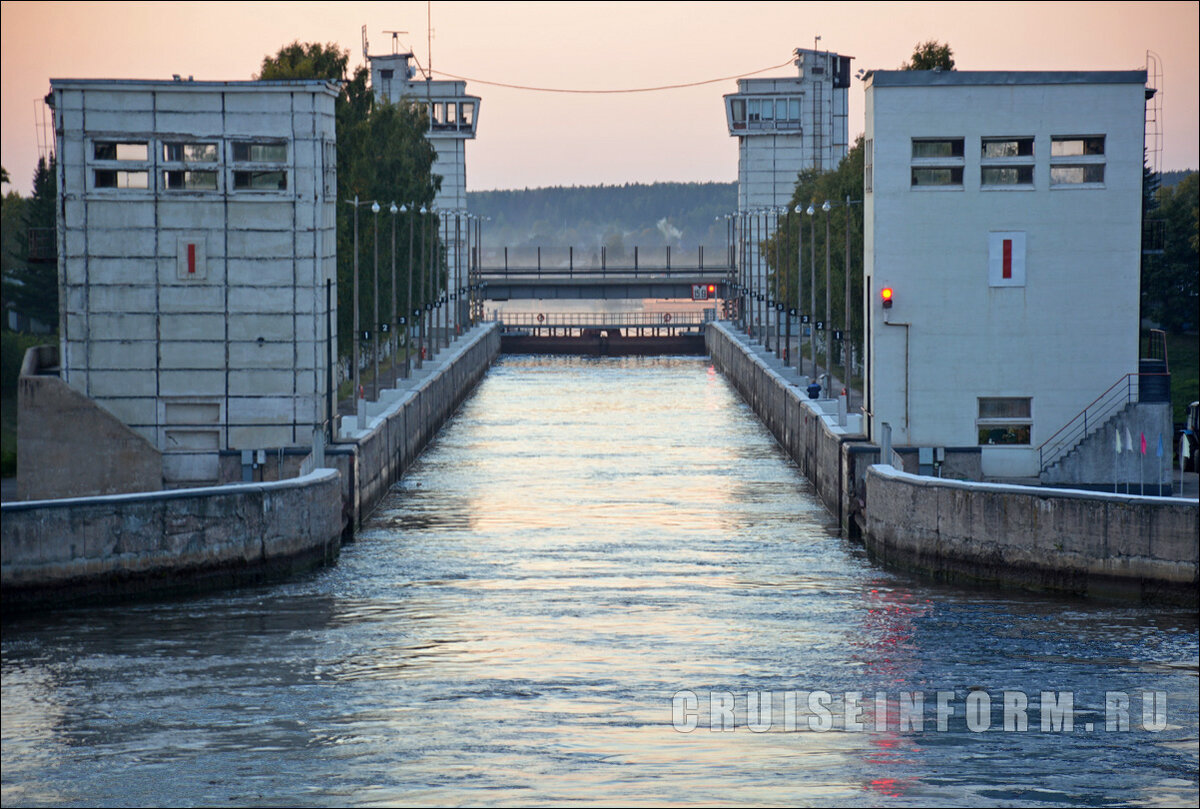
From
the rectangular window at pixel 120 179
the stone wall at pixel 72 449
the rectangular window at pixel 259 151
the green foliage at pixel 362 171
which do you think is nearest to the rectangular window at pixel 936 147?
the rectangular window at pixel 259 151

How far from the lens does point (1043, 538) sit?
4212 centimetres

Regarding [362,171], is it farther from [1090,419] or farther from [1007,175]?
[1090,419]

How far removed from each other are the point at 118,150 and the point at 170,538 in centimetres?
1747

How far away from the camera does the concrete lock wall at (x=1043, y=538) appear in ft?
131

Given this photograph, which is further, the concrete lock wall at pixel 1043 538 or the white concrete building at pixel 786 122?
the white concrete building at pixel 786 122

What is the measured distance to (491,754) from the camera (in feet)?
95.3

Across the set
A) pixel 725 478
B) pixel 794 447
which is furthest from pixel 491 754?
pixel 794 447

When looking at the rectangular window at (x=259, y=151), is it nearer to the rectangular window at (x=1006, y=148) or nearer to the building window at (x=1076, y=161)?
the rectangular window at (x=1006, y=148)

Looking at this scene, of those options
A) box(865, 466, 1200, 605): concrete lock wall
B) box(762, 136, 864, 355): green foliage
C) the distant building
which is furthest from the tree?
the distant building

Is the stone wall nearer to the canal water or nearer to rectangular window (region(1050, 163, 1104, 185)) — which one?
the canal water

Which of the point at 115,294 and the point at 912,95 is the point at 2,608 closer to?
the point at 115,294

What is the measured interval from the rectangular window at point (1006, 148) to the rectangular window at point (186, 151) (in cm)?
2266

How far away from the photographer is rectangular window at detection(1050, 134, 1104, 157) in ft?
172

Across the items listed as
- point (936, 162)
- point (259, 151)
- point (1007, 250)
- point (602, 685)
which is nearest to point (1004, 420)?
point (1007, 250)
